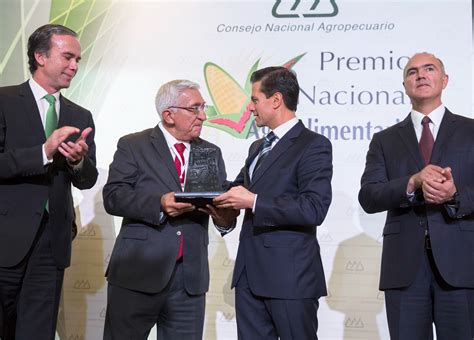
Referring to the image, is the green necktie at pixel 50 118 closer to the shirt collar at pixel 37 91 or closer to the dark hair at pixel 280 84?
the shirt collar at pixel 37 91

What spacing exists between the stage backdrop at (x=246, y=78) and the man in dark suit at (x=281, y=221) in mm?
1365

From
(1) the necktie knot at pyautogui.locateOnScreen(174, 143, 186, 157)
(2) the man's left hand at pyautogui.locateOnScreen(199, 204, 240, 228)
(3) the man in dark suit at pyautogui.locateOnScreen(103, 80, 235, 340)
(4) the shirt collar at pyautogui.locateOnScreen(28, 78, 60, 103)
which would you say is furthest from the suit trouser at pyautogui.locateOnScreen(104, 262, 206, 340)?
(4) the shirt collar at pyautogui.locateOnScreen(28, 78, 60, 103)

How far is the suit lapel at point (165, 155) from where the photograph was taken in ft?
10.0

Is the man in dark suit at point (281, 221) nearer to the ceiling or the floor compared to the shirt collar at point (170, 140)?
nearer to the floor

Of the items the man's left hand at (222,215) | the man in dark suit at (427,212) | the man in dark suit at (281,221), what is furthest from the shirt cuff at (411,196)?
the man's left hand at (222,215)

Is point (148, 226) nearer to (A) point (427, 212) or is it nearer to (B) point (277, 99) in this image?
(B) point (277, 99)

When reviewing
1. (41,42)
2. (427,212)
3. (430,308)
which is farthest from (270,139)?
(41,42)

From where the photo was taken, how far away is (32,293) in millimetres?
2986

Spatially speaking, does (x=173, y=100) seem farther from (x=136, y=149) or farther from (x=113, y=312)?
(x=113, y=312)

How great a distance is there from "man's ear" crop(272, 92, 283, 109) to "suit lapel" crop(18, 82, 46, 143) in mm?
1098

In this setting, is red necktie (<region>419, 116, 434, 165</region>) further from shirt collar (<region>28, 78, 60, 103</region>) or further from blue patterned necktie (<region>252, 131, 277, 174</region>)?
shirt collar (<region>28, 78, 60, 103</region>)

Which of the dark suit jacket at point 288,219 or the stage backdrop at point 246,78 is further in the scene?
the stage backdrop at point 246,78

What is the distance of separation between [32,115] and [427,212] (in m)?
1.87

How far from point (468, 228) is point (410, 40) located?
5.79 feet
